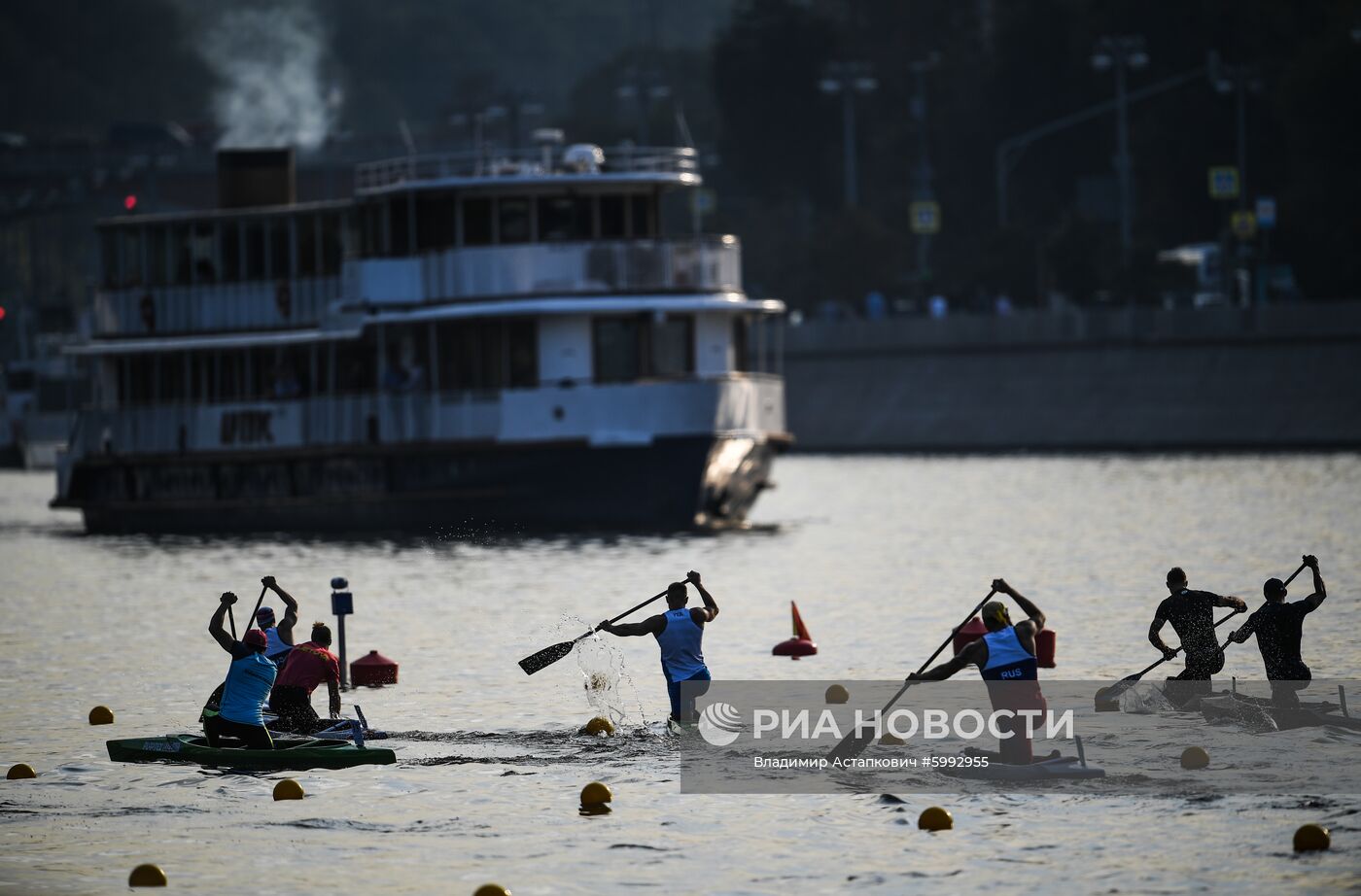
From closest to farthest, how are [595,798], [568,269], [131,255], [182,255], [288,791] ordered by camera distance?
1. [595,798]
2. [288,791]
3. [568,269]
4. [182,255]
5. [131,255]

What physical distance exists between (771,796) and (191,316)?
3466 centimetres

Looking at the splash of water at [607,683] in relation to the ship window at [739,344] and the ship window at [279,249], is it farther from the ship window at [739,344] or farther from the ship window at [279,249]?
the ship window at [279,249]

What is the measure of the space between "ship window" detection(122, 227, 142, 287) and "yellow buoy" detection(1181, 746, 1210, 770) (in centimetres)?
3698

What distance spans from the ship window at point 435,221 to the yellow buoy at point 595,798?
30241 millimetres

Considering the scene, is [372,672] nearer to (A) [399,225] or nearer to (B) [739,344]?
(A) [399,225]

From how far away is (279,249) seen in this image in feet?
172

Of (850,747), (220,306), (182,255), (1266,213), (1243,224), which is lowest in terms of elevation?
(850,747)

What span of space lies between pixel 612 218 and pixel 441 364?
4.31 meters

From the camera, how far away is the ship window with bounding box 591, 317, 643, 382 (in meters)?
47.8

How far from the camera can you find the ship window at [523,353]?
47750mm

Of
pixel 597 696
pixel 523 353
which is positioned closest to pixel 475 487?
pixel 523 353

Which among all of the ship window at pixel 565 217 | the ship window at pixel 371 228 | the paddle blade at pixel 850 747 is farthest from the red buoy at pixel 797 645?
the ship window at pixel 371 228

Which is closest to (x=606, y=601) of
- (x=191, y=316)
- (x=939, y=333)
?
(x=191, y=316)

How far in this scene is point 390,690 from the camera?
88.3ft
